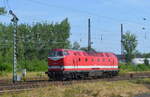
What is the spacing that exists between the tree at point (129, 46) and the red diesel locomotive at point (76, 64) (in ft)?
157

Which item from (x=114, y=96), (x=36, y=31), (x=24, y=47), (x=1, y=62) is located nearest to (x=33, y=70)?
(x=1, y=62)

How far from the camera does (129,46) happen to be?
3676 inches

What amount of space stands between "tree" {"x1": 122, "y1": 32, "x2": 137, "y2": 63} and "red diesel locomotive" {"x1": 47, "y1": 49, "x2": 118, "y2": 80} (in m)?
47.9

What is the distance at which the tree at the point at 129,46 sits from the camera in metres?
92.7

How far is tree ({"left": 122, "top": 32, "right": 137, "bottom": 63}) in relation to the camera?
3649 inches

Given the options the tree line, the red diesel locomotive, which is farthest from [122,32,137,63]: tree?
the red diesel locomotive

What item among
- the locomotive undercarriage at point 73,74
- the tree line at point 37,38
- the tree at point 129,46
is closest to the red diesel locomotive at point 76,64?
the locomotive undercarriage at point 73,74

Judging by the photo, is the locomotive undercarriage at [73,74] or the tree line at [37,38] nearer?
the locomotive undercarriage at [73,74]

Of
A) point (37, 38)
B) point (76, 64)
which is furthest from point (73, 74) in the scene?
point (37, 38)

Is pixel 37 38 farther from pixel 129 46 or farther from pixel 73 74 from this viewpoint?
pixel 73 74

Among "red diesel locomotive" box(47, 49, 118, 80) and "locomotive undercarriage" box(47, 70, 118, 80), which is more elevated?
"red diesel locomotive" box(47, 49, 118, 80)

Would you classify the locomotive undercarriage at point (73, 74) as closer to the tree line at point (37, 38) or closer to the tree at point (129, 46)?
the tree line at point (37, 38)

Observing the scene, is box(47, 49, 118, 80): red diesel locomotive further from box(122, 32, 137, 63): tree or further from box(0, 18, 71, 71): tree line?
box(122, 32, 137, 63): tree

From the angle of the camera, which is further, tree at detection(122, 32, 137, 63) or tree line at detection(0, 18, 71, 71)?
tree at detection(122, 32, 137, 63)
